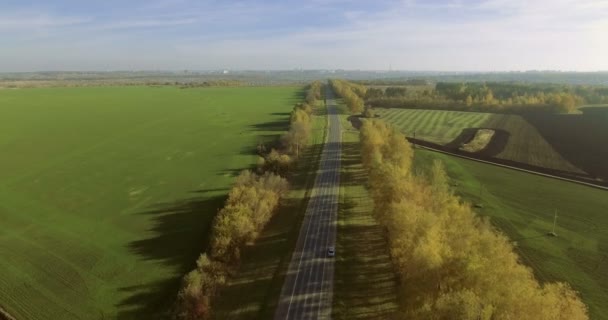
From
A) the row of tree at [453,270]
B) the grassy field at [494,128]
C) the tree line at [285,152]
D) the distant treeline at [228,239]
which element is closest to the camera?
the row of tree at [453,270]

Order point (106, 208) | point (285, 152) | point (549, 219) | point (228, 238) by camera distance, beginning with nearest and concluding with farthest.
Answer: point (228, 238)
point (549, 219)
point (106, 208)
point (285, 152)

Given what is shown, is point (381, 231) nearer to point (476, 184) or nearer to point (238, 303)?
point (238, 303)

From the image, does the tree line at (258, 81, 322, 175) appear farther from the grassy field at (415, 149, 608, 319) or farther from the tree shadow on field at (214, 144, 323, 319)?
the grassy field at (415, 149, 608, 319)

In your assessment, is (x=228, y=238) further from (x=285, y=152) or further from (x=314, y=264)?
Result: (x=285, y=152)

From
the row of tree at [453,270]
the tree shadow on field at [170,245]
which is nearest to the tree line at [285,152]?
the tree shadow on field at [170,245]

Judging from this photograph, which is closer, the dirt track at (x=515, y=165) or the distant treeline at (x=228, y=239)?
the distant treeline at (x=228, y=239)

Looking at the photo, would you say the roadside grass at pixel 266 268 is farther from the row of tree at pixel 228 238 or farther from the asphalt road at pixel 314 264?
the row of tree at pixel 228 238

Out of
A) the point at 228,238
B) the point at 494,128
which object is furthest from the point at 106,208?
the point at 494,128
